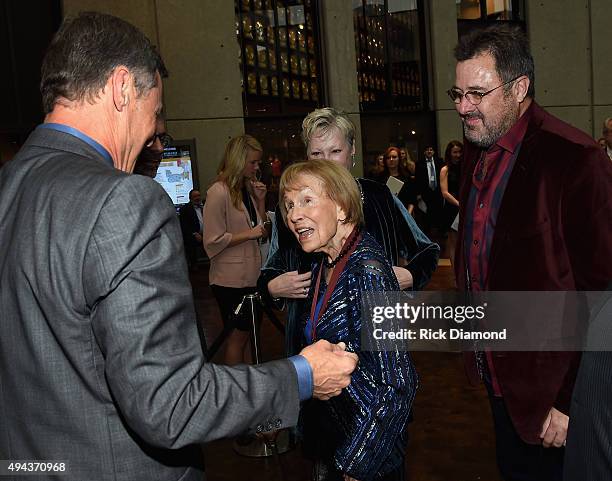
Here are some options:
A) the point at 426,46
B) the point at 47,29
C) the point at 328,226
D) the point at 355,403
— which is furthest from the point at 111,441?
the point at 426,46

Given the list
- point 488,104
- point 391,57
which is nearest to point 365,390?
point 488,104

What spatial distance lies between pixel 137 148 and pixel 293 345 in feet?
4.73

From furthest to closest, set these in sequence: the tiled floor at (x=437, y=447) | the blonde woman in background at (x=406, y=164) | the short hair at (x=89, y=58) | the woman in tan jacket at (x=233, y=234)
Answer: the blonde woman in background at (x=406, y=164) → the woman in tan jacket at (x=233, y=234) → the tiled floor at (x=437, y=447) → the short hair at (x=89, y=58)

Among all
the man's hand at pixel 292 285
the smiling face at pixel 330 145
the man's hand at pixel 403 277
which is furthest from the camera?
the smiling face at pixel 330 145

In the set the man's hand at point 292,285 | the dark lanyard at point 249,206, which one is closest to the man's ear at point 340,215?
the man's hand at point 292,285

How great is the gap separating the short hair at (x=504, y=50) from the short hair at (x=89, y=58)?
1358mm

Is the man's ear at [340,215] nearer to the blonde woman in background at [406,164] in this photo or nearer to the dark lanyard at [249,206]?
the dark lanyard at [249,206]

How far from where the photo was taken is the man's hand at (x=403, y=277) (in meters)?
2.65

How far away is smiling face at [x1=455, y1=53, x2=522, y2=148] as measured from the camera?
2.18 m

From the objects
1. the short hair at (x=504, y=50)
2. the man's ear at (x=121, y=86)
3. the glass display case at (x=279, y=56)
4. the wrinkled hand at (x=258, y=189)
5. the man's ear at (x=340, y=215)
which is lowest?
the man's ear at (x=340, y=215)

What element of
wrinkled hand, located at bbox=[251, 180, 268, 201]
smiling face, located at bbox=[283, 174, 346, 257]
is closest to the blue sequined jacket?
smiling face, located at bbox=[283, 174, 346, 257]

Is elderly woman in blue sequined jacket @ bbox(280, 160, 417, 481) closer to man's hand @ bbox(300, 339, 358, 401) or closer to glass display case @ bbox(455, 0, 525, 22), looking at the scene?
man's hand @ bbox(300, 339, 358, 401)

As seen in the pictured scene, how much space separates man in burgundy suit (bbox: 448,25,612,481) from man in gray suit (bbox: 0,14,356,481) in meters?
0.92

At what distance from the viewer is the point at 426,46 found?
524 inches
